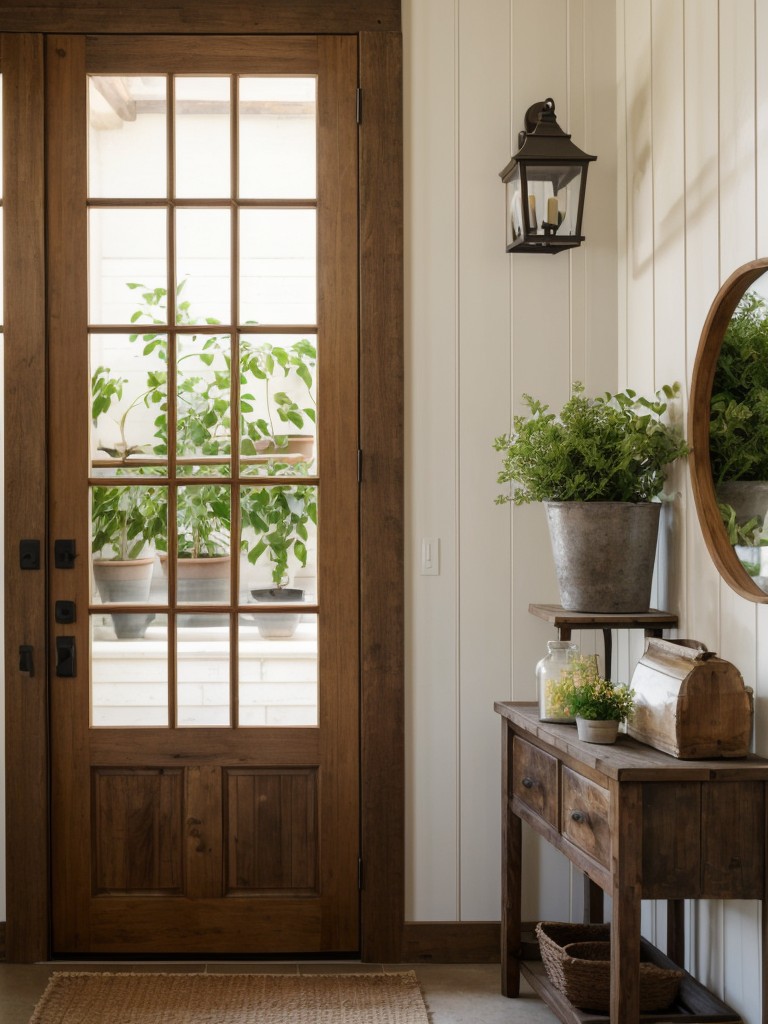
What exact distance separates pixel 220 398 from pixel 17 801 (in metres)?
1.35

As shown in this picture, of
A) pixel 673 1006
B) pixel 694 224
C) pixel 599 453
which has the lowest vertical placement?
pixel 673 1006

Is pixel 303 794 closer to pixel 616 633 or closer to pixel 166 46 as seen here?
pixel 616 633

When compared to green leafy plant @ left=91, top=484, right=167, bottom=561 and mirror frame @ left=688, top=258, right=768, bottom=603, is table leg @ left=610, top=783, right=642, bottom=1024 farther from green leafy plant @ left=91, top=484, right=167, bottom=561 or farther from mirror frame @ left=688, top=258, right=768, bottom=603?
green leafy plant @ left=91, top=484, right=167, bottom=561

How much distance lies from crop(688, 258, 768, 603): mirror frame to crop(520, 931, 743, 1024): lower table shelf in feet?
2.99

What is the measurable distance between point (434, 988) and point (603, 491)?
4.88 feet

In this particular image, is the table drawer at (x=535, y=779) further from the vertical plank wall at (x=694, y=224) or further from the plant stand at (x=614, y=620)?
the vertical plank wall at (x=694, y=224)

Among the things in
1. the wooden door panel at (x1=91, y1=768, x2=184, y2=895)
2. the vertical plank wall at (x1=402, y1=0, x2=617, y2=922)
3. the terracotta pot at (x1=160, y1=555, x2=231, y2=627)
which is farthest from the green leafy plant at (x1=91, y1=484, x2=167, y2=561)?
the vertical plank wall at (x1=402, y1=0, x2=617, y2=922)

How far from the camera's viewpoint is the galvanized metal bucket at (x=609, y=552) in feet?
8.36

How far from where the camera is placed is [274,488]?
3.11m

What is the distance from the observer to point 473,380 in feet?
10.1

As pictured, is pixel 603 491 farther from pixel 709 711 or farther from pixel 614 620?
pixel 709 711

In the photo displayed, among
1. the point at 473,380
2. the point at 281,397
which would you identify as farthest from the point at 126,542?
the point at 473,380

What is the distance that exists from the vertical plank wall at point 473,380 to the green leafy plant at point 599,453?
17.3 inches

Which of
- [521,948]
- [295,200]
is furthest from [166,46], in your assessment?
[521,948]
